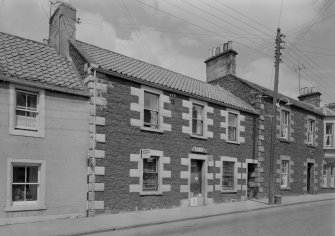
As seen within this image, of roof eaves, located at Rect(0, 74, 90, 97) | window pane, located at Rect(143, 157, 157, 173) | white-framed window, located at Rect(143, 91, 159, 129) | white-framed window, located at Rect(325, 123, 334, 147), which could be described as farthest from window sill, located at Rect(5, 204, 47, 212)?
white-framed window, located at Rect(325, 123, 334, 147)

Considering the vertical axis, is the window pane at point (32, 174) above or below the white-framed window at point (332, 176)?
above

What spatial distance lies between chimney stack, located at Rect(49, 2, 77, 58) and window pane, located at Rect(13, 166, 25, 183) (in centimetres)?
613

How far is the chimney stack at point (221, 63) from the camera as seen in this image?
2681cm

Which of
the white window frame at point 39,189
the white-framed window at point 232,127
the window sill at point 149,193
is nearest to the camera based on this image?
Answer: the white window frame at point 39,189

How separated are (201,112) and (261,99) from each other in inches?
222

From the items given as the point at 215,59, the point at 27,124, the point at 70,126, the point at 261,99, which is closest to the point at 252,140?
the point at 261,99

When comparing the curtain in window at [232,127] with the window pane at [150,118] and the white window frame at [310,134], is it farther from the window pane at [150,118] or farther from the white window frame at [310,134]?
the white window frame at [310,134]

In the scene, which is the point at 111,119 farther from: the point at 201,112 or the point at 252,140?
the point at 252,140

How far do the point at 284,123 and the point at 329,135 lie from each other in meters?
7.50

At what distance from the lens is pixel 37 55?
52.9ft

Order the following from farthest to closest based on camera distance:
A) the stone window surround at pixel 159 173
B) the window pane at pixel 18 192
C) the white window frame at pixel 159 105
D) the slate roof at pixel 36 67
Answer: the white window frame at pixel 159 105
the stone window surround at pixel 159 173
the slate roof at pixel 36 67
the window pane at pixel 18 192

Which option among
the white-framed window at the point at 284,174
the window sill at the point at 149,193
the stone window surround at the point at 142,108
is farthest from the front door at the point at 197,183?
the white-framed window at the point at 284,174

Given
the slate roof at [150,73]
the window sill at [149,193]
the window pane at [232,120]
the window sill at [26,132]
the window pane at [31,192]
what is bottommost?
the window sill at [149,193]

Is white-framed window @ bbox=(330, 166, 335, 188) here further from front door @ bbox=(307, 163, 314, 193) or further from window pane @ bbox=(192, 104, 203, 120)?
window pane @ bbox=(192, 104, 203, 120)
